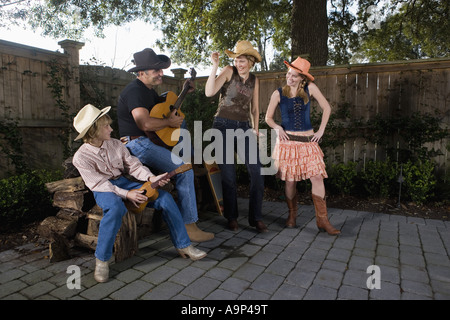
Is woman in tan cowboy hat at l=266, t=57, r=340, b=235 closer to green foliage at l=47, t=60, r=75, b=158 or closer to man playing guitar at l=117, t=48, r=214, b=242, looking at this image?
man playing guitar at l=117, t=48, r=214, b=242

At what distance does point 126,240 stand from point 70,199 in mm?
779

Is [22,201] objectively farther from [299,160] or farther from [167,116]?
[299,160]

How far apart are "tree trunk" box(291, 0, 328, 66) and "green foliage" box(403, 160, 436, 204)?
3.23 m

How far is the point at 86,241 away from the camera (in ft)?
10.6

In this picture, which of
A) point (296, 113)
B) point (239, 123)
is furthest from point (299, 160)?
point (239, 123)

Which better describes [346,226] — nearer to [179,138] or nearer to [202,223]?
[202,223]

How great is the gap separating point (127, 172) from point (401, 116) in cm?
494

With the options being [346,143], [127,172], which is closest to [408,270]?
[127,172]

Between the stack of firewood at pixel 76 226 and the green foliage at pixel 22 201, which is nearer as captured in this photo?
the stack of firewood at pixel 76 226

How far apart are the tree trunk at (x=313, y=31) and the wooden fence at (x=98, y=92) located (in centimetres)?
128

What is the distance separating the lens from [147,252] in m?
3.33

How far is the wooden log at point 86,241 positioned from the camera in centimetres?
320
